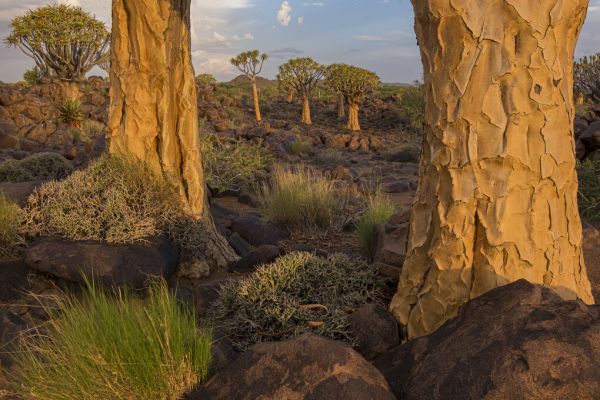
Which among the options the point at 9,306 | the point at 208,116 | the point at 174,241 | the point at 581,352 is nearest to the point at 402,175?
the point at 174,241

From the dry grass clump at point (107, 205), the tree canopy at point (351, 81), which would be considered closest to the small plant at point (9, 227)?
the dry grass clump at point (107, 205)

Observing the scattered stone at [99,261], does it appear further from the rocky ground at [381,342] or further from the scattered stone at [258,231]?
the scattered stone at [258,231]

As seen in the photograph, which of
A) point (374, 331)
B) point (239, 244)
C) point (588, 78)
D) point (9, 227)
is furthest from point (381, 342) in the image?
point (588, 78)

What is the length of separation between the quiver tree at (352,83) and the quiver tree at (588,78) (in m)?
13.0

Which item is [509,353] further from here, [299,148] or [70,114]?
[70,114]

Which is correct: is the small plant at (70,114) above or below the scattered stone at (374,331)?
above

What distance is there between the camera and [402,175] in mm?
15570

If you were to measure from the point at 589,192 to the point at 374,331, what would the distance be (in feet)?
14.3

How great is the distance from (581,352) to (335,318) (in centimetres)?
172

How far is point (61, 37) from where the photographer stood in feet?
91.0

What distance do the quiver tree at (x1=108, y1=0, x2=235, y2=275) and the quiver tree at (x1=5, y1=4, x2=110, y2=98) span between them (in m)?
24.3

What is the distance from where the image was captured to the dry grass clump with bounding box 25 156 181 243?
5.51 meters

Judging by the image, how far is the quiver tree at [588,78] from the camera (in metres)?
25.0

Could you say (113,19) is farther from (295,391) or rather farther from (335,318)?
(295,391)
